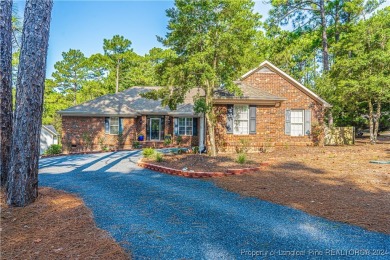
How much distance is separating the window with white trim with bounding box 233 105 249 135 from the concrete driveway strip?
699 cm

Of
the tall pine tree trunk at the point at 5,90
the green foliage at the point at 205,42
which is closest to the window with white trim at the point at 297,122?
the green foliage at the point at 205,42

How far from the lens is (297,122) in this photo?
15867 millimetres

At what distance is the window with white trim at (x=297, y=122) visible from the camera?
52.0ft

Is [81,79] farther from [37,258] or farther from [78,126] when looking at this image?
[37,258]

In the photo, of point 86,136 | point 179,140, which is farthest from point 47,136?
point 179,140

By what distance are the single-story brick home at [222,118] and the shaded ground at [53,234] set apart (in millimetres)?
8220

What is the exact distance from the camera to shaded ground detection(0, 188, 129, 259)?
2871 millimetres

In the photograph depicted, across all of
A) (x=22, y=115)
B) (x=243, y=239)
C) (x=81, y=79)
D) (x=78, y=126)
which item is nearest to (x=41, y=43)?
(x=22, y=115)

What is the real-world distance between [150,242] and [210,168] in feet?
17.3

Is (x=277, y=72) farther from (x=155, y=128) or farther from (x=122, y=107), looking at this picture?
(x=122, y=107)

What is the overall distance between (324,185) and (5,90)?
775 cm

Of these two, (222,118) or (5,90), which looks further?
(222,118)

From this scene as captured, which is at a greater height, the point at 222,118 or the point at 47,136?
the point at 222,118

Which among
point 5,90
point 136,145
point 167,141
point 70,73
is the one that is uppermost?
point 70,73
